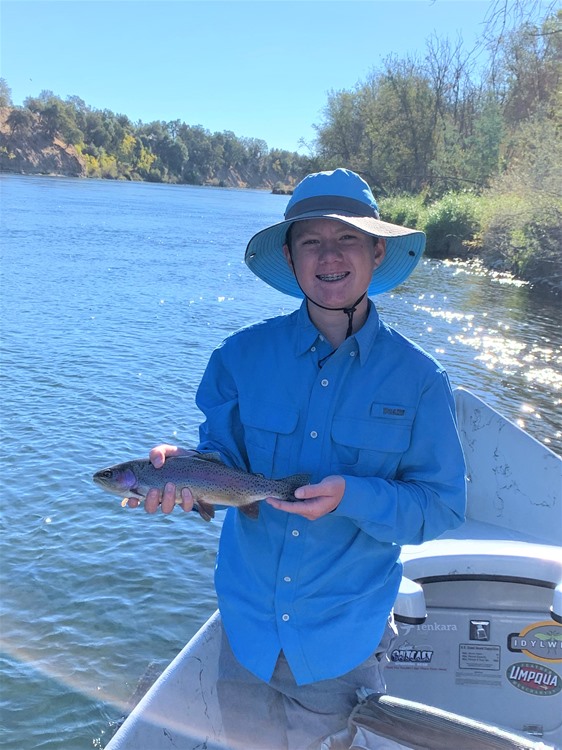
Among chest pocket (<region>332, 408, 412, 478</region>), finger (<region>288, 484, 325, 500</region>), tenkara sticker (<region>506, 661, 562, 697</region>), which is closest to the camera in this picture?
finger (<region>288, 484, 325, 500</region>)

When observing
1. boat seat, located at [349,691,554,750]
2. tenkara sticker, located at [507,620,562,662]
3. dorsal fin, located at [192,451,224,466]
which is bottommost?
tenkara sticker, located at [507,620,562,662]

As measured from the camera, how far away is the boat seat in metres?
2.36

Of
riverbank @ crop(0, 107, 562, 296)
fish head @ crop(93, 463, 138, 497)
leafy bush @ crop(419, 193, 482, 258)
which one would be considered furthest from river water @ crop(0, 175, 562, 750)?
leafy bush @ crop(419, 193, 482, 258)

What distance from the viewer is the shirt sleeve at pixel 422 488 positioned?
2.28m

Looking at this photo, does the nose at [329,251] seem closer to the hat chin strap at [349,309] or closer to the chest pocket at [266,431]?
the hat chin strap at [349,309]

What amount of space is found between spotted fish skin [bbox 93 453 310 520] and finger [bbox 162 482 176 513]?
0.06 ft

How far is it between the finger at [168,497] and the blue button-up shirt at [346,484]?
10.0 inches

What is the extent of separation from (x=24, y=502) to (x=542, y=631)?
19.6 feet

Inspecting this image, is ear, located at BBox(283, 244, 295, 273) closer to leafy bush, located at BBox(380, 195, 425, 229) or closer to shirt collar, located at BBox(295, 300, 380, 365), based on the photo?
shirt collar, located at BBox(295, 300, 380, 365)

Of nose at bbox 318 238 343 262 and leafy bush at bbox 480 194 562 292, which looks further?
leafy bush at bbox 480 194 562 292

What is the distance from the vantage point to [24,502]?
7.82 meters

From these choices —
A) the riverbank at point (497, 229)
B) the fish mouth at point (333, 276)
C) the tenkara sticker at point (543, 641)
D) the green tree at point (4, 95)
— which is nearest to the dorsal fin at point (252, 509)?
the fish mouth at point (333, 276)

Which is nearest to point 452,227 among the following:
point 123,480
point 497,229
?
point 497,229

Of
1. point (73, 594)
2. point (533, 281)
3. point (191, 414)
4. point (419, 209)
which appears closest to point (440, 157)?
point (419, 209)
